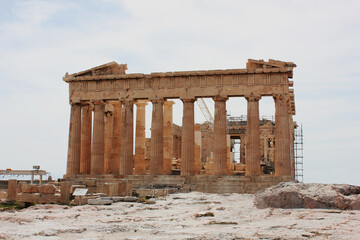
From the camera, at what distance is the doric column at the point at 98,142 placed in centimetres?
3962

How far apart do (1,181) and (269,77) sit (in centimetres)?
2500

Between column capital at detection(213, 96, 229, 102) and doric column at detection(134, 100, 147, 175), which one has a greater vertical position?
column capital at detection(213, 96, 229, 102)

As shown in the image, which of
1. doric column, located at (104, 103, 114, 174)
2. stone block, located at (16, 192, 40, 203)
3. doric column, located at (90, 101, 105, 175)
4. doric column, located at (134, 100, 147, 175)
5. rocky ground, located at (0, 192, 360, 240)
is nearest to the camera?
rocky ground, located at (0, 192, 360, 240)

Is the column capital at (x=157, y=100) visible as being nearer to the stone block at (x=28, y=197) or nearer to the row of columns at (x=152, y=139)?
the row of columns at (x=152, y=139)

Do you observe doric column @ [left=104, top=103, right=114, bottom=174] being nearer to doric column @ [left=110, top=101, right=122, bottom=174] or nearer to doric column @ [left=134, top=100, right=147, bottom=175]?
doric column @ [left=110, top=101, right=122, bottom=174]

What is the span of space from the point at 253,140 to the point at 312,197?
22267 mm

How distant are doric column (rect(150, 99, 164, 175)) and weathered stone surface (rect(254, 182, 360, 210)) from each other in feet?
76.4

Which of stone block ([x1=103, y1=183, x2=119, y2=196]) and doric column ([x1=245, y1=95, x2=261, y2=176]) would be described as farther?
doric column ([x1=245, y1=95, x2=261, y2=176])

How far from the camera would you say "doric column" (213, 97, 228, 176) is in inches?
1436

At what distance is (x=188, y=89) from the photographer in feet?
125

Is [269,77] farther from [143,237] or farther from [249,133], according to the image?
[143,237]

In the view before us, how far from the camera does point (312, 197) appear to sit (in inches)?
544

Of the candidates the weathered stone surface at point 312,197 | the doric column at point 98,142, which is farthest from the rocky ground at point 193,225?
the doric column at point 98,142

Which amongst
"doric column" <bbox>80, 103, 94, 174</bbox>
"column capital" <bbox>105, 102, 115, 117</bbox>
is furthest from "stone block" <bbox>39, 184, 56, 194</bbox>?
"column capital" <bbox>105, 102, 115, 117</bbox>
